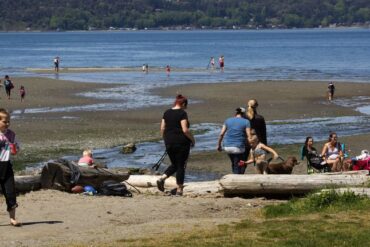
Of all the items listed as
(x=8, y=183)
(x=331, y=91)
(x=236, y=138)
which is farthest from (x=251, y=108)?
(x=331, y=91)

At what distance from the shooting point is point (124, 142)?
2702 centimetres

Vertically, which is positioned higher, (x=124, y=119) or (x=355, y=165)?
(x=355, y=165)

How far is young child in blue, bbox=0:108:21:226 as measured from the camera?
1193 centimetres

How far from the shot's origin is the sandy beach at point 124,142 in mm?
11953

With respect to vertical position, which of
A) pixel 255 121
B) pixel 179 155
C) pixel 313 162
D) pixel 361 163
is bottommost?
pixel 313 162

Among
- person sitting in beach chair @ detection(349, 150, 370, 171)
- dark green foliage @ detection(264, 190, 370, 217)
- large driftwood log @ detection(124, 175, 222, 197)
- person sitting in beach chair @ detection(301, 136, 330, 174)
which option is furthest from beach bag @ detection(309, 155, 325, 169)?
dark green foliage @ detection(264, 190, 370, 217)

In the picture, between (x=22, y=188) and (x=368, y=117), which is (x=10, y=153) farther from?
(x=368, y=117)

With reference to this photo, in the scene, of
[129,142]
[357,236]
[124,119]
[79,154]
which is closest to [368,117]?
[124,119]

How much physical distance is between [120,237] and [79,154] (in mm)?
13317

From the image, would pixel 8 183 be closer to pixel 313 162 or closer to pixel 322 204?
pixel 322 204

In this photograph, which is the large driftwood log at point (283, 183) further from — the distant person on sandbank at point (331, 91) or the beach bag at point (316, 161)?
the distant person on sandbank at point (331, 91)

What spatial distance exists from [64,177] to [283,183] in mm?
3671

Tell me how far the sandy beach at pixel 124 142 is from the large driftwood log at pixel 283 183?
8.7 inches

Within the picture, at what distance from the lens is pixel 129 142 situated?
27.0 m
